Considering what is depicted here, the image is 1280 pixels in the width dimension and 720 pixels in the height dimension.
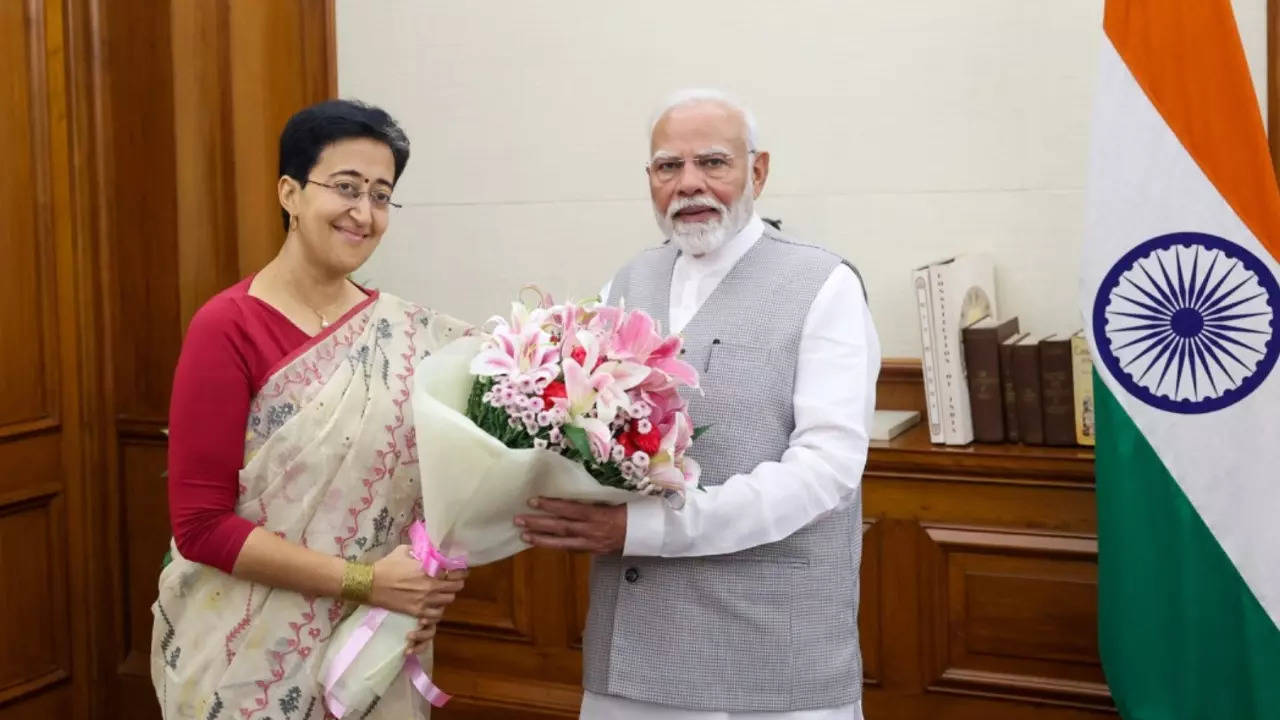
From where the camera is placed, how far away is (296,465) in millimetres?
1874

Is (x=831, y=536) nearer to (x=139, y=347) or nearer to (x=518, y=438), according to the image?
(x=518, y=438)

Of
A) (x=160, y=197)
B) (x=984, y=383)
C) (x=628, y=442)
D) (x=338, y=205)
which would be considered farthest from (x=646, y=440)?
(x=160, y=197)

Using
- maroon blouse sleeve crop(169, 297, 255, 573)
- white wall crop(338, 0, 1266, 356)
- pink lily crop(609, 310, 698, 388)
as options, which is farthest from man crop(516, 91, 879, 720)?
white wall crop(338, 0, 1266, 356)

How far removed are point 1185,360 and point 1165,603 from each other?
0.44m

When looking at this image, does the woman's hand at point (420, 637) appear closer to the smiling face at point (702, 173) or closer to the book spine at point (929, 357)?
the smiling face at point (702, 173)

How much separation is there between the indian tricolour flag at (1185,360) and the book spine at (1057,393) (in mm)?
271

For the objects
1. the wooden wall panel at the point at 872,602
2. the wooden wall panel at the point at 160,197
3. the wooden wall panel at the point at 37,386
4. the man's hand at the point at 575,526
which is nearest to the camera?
the man's hand at the point at 575,526

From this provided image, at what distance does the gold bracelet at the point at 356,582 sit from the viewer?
188cm

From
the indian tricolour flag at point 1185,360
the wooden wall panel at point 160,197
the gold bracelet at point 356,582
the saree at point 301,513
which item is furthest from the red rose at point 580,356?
the wooden wall panel at point 160,197

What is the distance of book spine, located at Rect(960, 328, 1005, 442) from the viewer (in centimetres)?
272

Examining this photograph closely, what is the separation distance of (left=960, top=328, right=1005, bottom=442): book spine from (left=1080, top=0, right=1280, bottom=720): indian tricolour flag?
0.33 m

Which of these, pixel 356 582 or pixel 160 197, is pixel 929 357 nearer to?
pixel 356 582

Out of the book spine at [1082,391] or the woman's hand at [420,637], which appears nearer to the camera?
the woman's hand at [420,637]

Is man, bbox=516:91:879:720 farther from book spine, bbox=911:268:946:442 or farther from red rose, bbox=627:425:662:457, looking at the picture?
book spine, bbox=911:268:946:442
